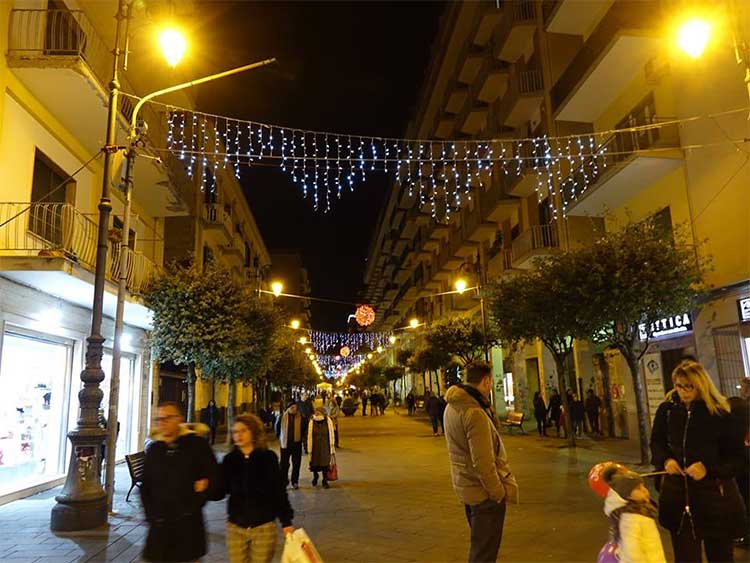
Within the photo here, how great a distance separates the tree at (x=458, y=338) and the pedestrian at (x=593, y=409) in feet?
28.0

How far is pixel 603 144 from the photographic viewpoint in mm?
18453

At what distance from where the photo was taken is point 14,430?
38.1 feet

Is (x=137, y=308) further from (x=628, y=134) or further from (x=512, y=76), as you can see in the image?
(x=512, y=76)

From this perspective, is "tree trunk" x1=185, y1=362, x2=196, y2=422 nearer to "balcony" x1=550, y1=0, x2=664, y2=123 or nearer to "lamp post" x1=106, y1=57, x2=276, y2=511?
"lamp post" x1=106, y1=57, x2=276, y2=511

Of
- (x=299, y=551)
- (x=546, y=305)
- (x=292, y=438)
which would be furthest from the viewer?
(x=546, y=305)

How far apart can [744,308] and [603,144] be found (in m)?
6.76

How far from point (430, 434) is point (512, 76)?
53.0ft

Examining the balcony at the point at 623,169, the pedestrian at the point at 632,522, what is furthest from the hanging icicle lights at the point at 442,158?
the pedestrian at the point at 632,522

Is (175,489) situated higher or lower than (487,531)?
higher

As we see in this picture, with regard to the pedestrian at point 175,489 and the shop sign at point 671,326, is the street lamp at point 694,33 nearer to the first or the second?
the shop sign at point 671,326

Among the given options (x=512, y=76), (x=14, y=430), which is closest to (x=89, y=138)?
(x=14, y=430)

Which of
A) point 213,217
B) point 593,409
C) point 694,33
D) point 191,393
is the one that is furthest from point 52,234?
point 593,409

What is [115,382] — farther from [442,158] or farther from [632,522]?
[442,158]

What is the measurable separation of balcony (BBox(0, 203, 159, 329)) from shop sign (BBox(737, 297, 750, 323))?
Answer: 14249 mm
